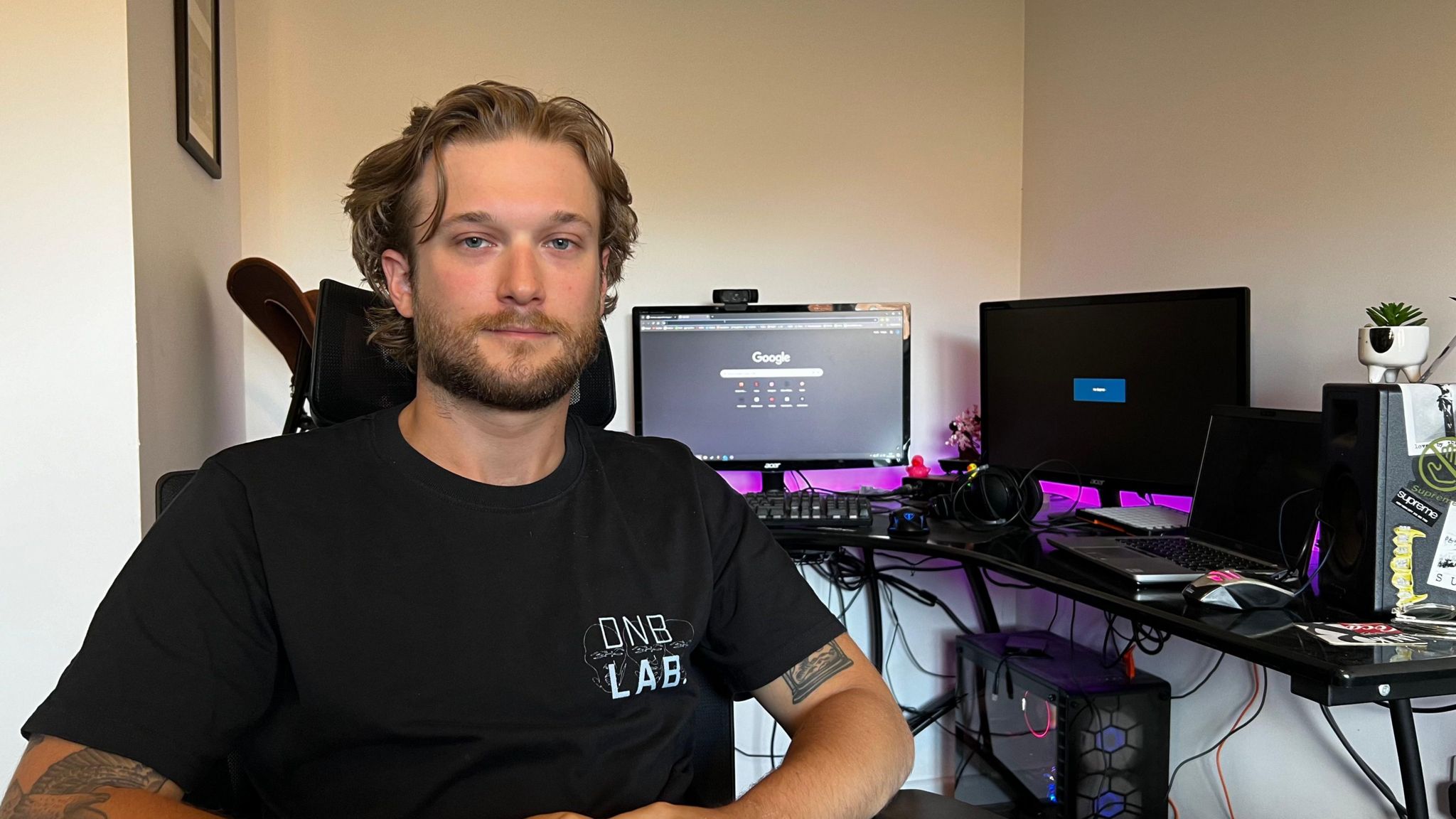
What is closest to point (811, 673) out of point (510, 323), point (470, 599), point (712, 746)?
point (712, 746)

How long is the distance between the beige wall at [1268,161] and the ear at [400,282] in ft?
4.81

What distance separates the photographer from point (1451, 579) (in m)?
1.27

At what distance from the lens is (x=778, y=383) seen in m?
2.35

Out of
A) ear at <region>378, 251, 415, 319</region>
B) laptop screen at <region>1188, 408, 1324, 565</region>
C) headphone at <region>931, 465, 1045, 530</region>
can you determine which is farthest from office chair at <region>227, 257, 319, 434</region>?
laptop screen at <region>1188, 408, 1324, 565</region>

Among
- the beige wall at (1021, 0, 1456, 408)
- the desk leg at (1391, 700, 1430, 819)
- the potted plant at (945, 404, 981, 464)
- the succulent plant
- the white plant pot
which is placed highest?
the beige wall at (1021, 0, 1456, 408)

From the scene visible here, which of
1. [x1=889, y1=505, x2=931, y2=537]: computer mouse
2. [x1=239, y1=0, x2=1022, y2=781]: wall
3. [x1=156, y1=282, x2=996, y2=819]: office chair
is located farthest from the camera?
[x1=239, y1=0, x2=1022, y2=781]: wall

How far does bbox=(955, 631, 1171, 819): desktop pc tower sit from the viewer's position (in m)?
1.96

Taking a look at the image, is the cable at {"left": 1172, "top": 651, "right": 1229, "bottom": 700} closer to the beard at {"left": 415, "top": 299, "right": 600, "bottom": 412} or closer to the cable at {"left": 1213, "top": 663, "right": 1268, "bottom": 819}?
the cable at {"left": 1213, "top": 663, "right": 1268, "bottom": 819}

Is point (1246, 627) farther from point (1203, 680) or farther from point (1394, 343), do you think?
point (1203, 680)

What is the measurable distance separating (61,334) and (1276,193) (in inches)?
76.8

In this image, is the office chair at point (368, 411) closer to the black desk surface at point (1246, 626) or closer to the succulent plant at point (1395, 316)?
the black desk surface at point (1246, 626)

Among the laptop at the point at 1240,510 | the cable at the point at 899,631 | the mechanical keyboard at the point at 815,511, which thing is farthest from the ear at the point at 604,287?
the cable at the point at 899,631

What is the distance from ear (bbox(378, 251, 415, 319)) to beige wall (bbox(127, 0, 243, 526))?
44cm

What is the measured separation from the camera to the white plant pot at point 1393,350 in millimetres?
1465
